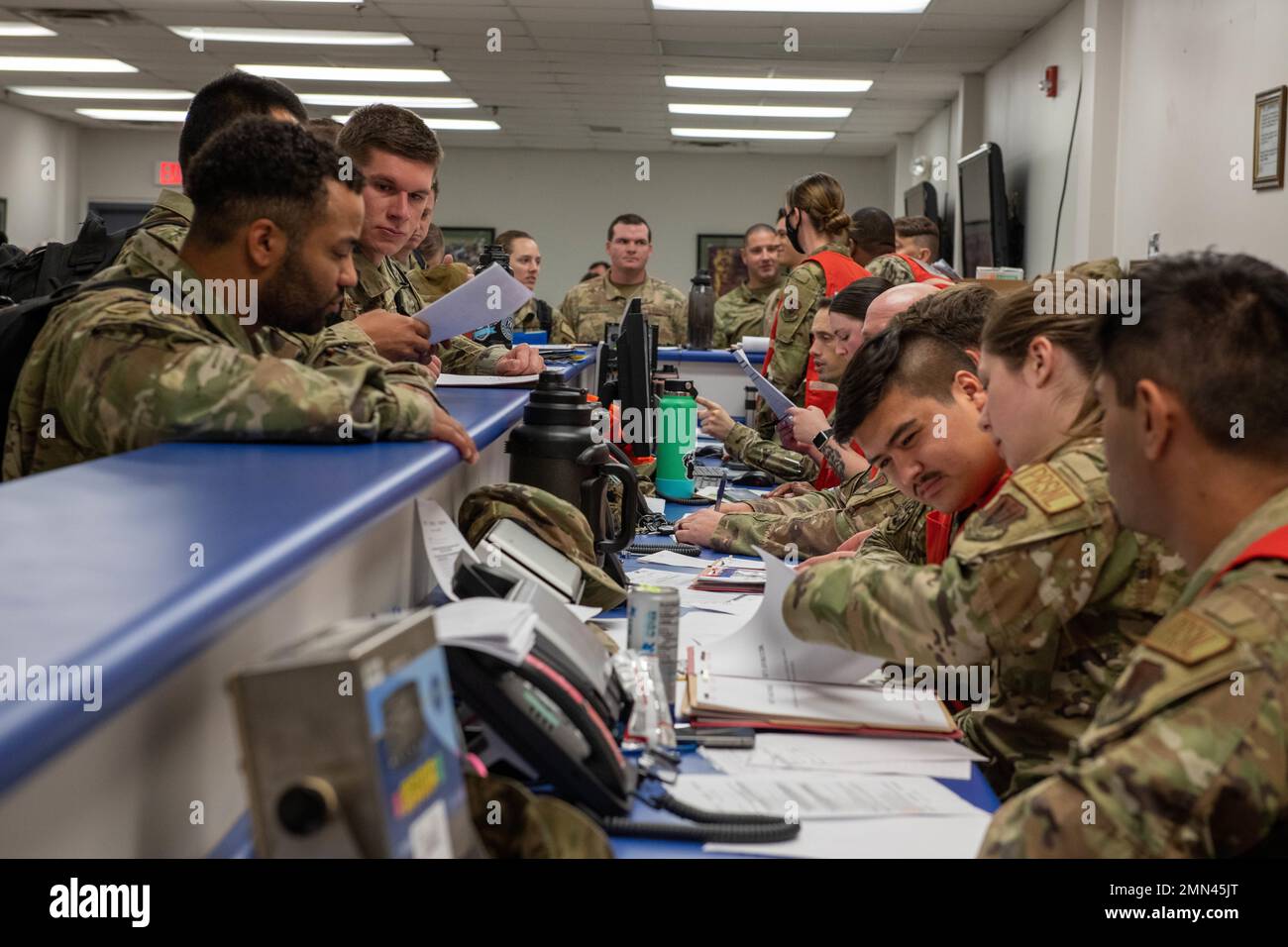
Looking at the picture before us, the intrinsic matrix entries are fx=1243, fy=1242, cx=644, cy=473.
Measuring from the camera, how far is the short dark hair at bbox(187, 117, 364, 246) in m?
1.74

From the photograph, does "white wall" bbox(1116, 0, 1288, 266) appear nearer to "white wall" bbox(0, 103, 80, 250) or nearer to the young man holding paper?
the young man holding paper

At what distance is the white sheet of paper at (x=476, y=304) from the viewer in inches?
94.2

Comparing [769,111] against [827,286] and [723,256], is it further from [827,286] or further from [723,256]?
[827,286]

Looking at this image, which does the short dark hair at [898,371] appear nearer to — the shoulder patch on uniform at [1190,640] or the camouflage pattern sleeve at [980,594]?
the camouflage pattern sleeve at [980,594]

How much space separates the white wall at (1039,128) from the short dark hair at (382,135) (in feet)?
14.8

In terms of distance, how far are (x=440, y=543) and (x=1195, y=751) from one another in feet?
3.32

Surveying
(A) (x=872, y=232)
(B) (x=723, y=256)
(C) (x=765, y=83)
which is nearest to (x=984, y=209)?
(C) (x=765, y=83)

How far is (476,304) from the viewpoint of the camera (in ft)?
8.00

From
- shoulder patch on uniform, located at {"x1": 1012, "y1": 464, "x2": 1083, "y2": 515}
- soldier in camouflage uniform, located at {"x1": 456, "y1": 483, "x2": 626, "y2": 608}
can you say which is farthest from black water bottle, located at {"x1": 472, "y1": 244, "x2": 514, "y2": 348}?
shoulder patch on uniform, located at {"x1": 1012, "y1": 464, "x2": 1083, "y2": 515}

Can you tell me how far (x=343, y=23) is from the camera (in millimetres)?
7789

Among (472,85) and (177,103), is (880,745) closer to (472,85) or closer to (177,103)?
(472,85)

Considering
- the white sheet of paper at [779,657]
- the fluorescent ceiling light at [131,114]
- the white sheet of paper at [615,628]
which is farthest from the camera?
the fluorescent ceiling light at [131,114]

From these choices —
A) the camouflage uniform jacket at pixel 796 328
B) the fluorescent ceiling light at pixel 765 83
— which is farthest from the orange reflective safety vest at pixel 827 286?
the fluorescent ceiling light at pixel 765 83

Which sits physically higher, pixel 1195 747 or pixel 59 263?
pixel 59 263
